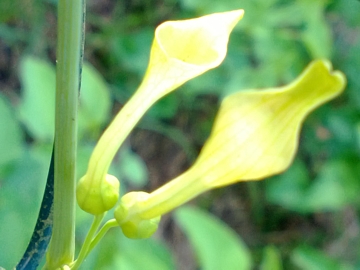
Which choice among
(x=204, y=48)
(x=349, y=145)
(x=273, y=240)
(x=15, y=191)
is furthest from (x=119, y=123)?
(x=273, y=240)

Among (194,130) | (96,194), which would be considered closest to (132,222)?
(96,194)

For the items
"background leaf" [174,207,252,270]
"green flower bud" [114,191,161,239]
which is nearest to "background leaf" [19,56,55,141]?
"background leaf" [174,207,252,270]

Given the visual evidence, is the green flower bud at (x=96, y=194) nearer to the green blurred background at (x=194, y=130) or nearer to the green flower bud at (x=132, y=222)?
the green flower bud at (x=132, y=222)

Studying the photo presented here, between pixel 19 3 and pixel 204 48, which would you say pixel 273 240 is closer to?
pixel 19 3

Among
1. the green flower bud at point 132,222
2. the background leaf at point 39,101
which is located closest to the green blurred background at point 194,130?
the background leaf at point 39,101

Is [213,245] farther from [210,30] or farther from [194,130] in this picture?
[194,130]

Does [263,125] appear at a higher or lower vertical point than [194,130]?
lower
